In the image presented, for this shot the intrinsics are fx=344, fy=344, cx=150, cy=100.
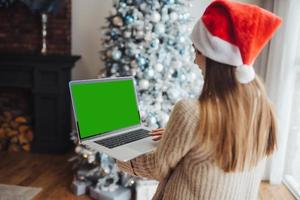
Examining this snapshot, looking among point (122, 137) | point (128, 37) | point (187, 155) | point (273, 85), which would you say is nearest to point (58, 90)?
point (128, 37)

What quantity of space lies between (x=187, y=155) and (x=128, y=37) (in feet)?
6.35

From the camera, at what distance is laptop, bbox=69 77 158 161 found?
1.24 m

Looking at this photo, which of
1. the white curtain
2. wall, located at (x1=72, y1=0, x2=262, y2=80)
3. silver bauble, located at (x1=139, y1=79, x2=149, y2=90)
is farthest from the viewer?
wall, located at (x1=72, y1=0, x2=262, y2=80)

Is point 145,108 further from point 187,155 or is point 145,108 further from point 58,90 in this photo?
point 187,155

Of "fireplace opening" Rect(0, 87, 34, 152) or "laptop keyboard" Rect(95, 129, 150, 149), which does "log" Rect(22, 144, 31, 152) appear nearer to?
"fireplace opening" Rect(0, 87, 34, 152)

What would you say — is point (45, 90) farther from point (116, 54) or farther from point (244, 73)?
point (244, 73)

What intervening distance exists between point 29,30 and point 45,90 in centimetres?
74

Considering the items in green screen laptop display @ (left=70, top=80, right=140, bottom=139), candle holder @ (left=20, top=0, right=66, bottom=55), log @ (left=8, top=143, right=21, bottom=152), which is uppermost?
candle holder @ (left=20, top=0, right=66, bottom=55)

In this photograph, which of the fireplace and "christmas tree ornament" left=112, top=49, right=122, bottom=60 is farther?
the fireplace

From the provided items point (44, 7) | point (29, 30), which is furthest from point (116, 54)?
point (29, 30)

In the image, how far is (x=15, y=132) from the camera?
13.0ft

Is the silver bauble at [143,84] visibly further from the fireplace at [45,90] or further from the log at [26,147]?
the log at [26,147]

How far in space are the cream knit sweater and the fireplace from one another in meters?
2.75

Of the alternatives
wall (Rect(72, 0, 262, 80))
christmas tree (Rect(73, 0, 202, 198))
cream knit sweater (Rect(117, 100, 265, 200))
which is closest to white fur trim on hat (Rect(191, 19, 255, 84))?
cream knit sweater (Rect(117, 100, 265, 200))
